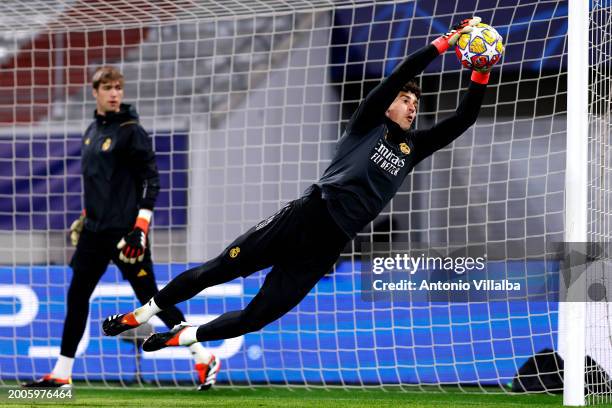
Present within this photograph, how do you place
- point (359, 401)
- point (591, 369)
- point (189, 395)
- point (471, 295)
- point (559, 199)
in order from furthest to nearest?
point (559, 199) < point (471, 295) < point (189, 395) < point (359, 401) < point (591, 369)

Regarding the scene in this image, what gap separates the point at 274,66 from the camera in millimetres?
11023

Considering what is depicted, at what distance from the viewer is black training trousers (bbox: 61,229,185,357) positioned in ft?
26.1

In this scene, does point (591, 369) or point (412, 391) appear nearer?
point (591, 369)

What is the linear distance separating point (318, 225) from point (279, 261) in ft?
1.09

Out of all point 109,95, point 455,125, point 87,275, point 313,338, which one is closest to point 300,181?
point 313,338

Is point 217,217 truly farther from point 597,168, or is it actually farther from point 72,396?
point 597,168

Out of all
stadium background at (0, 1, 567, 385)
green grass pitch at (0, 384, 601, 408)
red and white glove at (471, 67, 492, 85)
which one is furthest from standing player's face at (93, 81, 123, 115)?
red and white glove at (471, 67, 492, 85)

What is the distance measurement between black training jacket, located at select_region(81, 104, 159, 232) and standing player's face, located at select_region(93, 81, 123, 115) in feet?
0.17

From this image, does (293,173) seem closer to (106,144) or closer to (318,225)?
(106,144)

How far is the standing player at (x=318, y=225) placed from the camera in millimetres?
6059

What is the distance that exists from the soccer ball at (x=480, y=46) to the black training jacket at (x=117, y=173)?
2.91 metres

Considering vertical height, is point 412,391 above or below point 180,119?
below

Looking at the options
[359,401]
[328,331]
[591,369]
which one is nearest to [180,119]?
[328,331]

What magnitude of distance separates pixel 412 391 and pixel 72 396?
8.66ft
